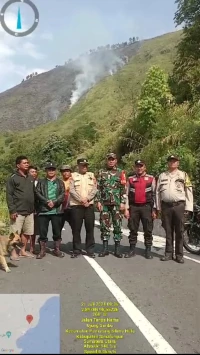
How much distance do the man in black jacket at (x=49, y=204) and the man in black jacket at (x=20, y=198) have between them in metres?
0.18

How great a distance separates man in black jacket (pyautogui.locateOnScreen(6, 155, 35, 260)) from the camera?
7.02 meters

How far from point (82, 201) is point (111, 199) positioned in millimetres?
494

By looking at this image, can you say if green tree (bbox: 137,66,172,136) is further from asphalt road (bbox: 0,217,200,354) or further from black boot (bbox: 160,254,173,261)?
asphalt road (bbox: 0,217,200,354)

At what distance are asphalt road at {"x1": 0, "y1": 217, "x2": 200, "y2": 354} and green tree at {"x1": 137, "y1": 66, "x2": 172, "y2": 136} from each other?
21.8 metres

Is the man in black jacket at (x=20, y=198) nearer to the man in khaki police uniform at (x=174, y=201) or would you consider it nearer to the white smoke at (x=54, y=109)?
the man in khaki police uniform at (x=174, y=201)

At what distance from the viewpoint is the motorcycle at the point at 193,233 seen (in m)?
7.78

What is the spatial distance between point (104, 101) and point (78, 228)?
94.9 m

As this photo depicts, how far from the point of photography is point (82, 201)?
274 inches

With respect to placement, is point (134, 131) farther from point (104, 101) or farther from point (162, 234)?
point (104, 101)

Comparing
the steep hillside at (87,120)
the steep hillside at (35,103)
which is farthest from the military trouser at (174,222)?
the steep hillside at (35,103)

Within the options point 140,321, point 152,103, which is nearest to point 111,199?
point 140,321

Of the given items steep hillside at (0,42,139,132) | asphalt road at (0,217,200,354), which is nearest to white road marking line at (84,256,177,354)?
asphalt road at (0,217,200,354)

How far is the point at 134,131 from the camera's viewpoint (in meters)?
30.3

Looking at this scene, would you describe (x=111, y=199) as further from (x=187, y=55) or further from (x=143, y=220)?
(x=187, y=55)
